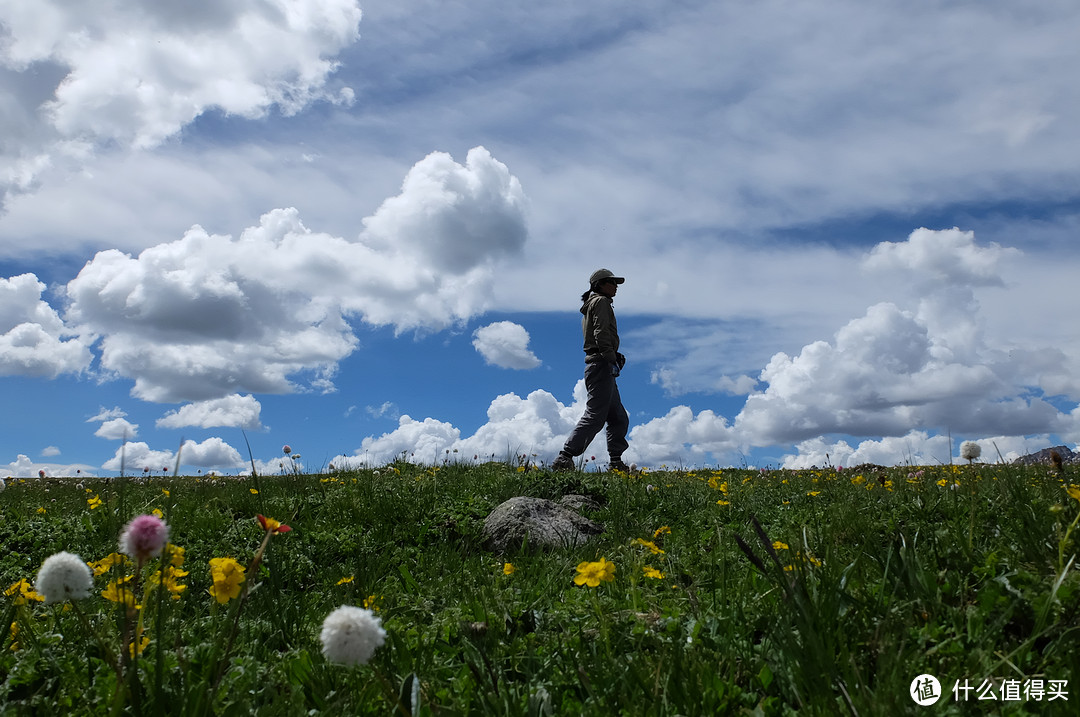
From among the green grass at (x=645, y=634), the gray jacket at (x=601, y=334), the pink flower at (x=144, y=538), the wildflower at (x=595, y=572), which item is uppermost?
the gray jacket at (x=601, y=334)

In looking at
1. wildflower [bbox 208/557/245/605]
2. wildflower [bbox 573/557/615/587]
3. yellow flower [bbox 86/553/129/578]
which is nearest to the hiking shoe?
yellow flower [bbox 86/553/129/578]

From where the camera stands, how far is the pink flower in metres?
1.73

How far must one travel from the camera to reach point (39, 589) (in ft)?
6.37

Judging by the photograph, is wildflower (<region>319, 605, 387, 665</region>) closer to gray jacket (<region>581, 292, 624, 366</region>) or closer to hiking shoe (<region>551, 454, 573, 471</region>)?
hiking shoe (<region>551, 454, 573, 471</region>)

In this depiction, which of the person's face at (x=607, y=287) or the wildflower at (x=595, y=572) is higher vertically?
the person's face at (x=607, y=287)

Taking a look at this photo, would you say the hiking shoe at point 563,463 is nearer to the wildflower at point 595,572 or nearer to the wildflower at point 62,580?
the wildflower at point 595,572

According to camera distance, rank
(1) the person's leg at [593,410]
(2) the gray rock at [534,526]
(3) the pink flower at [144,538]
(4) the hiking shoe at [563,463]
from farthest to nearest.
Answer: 1. (1) the person's leg at [593,410]
2. (4) the hiking shoe at [563,463]
3. (2) the gray rock at [534,526]
4. (3) the pink flower at [144,538]

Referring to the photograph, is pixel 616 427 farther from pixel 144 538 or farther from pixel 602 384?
pixel 144 538

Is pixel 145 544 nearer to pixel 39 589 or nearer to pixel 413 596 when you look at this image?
pixel 39 589

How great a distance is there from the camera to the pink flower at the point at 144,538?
5.67 feet

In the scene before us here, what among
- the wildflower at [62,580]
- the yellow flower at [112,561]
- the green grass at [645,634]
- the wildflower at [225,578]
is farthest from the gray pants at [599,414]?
the wildflower at [62,580]

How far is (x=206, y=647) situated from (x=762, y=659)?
7.09 ft

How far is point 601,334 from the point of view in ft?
37.4

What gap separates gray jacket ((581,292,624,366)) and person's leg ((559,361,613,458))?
169 millimetres
